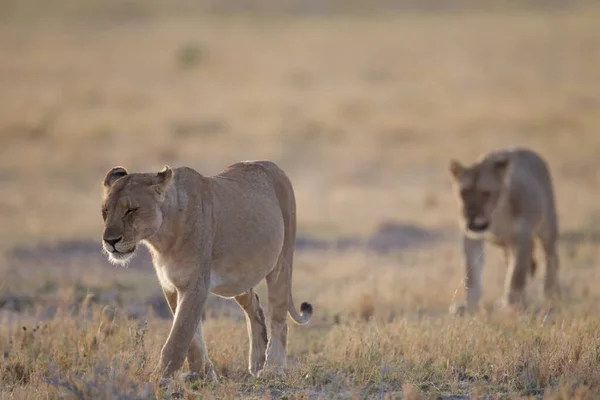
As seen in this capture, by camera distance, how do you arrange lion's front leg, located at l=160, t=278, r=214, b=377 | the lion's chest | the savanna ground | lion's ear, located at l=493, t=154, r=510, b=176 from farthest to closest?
lion's ear, located at l=493, t=154, r=510, b=176 < the savanna ground < the lion's chest < lion's front leg, located at l=160, t=278, r=214, b=377

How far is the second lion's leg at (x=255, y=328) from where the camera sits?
7946mm

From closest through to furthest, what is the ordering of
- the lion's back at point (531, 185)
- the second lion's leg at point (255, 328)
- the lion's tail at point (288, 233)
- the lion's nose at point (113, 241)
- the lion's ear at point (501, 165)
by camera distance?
the lion's nose at point (113, 241) < the second lion's leg at point (255, 328) < the lion's tail at point (288, 233) < the lion's ear at point (501, 165) < the lion's back at point (531, 185)

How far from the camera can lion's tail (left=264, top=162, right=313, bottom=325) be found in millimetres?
8156

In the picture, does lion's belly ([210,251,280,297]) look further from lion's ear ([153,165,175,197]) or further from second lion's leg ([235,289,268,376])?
lion's ear ([153,165,175,197])

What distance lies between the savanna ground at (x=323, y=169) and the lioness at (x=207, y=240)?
0.35 m

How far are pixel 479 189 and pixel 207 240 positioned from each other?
513 cm

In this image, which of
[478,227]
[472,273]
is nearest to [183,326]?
A: [478,227]

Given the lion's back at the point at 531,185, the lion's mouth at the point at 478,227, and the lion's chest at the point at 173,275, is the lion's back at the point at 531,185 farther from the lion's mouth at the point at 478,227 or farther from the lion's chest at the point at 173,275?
the lion's chest at the point at 173,275

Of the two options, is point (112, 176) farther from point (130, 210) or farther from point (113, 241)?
point (113, 241)

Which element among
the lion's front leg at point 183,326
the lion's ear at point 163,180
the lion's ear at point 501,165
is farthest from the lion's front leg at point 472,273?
the lion's ear at point 163,180

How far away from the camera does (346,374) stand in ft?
23.9

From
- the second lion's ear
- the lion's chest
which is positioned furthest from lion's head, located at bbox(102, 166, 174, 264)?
the lion's chest

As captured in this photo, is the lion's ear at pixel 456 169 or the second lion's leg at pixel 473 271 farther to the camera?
the lion's ear at pixel 456 169

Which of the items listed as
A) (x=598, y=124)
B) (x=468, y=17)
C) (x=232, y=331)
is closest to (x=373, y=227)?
(x=232, y=331)
